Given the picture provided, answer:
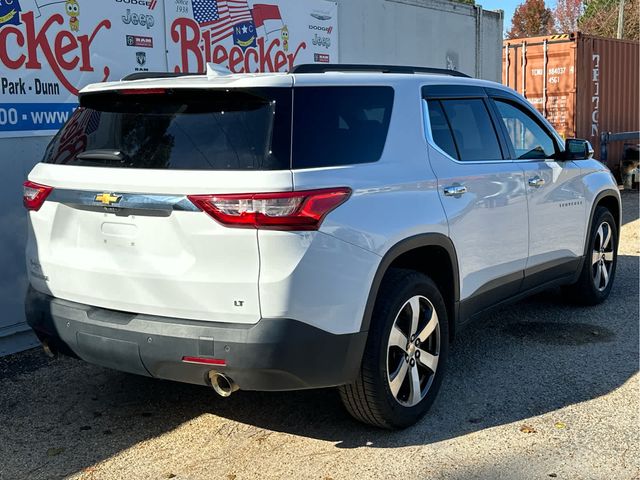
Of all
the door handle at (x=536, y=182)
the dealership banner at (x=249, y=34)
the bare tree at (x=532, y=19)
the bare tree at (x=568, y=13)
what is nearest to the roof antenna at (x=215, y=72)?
the door handle at (x=536, y=182)

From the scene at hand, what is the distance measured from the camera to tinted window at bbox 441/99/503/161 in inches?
178

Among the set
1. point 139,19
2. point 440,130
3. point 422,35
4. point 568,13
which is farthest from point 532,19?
point 440,130

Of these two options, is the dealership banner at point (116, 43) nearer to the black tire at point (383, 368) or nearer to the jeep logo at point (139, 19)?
the jeep logo at point (139, 19)

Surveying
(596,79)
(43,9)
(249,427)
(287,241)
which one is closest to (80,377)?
(249,427)

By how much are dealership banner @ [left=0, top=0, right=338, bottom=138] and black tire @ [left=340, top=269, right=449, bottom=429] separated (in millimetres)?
3288

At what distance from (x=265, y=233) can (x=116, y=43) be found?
11.9 feet

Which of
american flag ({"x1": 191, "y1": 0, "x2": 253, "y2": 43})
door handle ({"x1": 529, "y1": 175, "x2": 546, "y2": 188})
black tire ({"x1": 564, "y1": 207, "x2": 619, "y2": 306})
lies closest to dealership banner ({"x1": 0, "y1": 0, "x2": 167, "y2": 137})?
american flag ({"x1": 191, "y1": 0, "x2": 253, "y2": 43})

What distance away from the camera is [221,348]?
10.9 feet

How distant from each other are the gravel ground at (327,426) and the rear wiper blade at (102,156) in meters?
1.46

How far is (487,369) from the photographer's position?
4.94 meters

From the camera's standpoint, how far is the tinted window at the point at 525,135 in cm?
516

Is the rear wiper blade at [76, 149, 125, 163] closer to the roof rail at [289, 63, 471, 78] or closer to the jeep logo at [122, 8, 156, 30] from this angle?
the roof rail at [289, 63, 471, 78]

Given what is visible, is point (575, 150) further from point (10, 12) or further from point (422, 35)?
point (422, 35)

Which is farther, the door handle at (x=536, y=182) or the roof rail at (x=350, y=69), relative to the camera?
the door handle at (x=536, y=182)
